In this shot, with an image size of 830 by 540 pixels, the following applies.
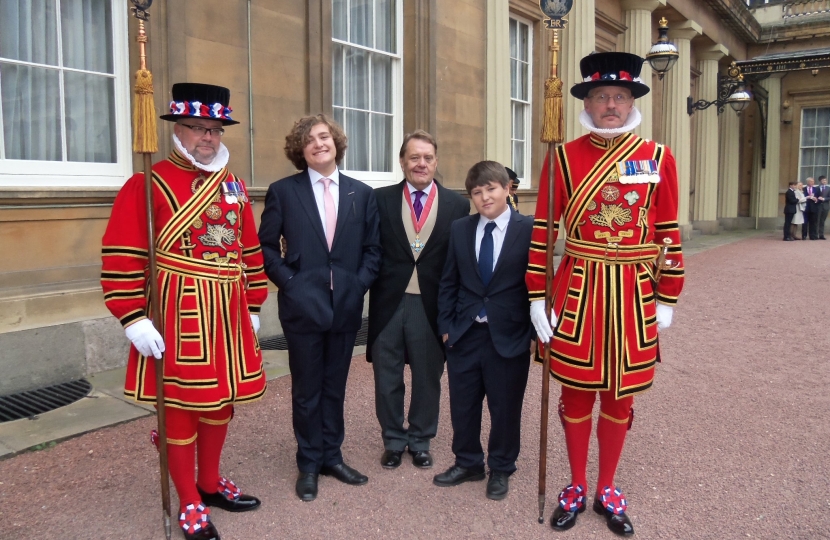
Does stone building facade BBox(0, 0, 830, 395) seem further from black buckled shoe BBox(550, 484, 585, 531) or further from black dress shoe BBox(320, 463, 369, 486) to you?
black buckled shoe BBox(550, 484, 585, 531)

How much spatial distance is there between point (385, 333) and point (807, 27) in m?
25.1

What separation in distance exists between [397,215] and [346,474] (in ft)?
4.55

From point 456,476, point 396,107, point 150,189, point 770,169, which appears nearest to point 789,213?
point 770,169

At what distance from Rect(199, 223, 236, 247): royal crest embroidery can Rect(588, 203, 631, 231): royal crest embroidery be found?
5.27ft

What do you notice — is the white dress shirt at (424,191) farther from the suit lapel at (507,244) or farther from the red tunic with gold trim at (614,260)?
the red tunic with gold trim at (614,260)

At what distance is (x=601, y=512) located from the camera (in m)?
3.33

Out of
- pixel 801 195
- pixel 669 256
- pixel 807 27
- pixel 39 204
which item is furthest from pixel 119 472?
pixel 807 27

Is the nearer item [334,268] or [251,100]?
[334,268]

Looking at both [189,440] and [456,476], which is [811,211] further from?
[189,440]

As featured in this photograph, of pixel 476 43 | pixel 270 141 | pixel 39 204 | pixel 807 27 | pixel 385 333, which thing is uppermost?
pixel 807 27

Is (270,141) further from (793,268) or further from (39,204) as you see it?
(793,268)

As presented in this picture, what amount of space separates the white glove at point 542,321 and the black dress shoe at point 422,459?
1113 millimetres

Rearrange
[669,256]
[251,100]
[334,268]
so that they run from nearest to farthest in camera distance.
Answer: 1. [669,256]
2. [334,268]
3. [251,100]

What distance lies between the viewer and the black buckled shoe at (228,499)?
335 cm
